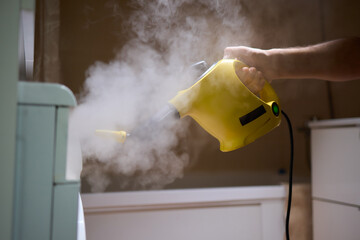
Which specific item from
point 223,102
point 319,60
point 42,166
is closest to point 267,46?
point 319,60

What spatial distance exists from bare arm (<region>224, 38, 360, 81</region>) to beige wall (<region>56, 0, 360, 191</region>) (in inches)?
11.2

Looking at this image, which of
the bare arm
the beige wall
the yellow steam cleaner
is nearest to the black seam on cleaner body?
the yellow steam cleaner

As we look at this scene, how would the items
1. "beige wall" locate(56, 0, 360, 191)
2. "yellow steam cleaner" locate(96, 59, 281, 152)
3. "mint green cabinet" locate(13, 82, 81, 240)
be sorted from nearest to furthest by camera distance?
"mint green cabinet" locate(13, 82, 81, 240) → "yellow steam cleaner" locate(96, 59, 281, 152) → "beige wall" locate(56, 0, 360, 191)

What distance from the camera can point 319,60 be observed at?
3.03 feet

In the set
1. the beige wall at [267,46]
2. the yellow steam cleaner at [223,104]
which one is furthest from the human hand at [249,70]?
the beige wall at [267,46]

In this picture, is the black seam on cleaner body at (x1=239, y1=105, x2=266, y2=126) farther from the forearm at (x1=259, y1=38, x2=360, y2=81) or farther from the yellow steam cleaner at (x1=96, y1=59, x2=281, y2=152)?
the forearm at (x1=259, y1=38, x2=360, y2=81)

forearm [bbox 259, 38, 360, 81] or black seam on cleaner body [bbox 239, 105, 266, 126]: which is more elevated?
forearm [bbox 259, 38, 360, 81]

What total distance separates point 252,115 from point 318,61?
14.2 inches

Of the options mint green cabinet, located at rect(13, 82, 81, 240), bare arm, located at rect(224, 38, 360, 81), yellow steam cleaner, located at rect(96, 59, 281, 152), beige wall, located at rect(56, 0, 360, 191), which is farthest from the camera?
beige wall, located at rect(56, 0, 360, 191)

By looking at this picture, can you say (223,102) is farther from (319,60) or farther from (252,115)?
(319,60)

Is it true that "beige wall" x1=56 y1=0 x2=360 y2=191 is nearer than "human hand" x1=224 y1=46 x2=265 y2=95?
No

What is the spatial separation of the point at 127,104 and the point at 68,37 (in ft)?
1.25

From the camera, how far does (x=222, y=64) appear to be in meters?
0.74

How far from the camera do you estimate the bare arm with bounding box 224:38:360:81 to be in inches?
35.7
